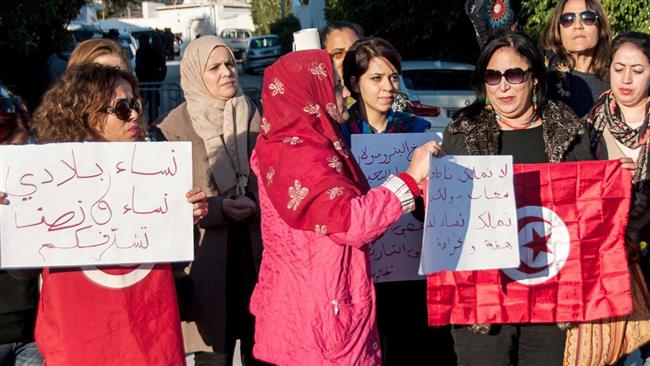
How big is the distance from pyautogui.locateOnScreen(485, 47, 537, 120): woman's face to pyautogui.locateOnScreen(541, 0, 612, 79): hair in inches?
41.5

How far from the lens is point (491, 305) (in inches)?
135

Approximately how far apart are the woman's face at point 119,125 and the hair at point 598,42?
2.46 m

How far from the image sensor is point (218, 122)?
4027 mm

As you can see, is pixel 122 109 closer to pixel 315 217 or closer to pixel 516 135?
pixel 315 217

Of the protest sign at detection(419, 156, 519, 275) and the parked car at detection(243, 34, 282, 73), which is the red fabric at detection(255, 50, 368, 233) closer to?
the protest sign at detection(419, 156, 519, 275)

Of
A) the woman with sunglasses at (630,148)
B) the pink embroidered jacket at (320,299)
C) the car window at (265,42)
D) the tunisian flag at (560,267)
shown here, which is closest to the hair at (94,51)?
the pink embroidered jacket at (320,299)

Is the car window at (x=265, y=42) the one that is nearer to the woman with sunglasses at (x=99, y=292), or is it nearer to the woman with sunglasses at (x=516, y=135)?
the woman with sunglasses at (x=516, y=135)

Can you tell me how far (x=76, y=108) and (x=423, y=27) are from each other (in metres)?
12.4

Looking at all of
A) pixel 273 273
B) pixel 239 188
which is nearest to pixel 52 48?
pixel 239 188

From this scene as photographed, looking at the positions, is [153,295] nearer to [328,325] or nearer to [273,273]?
[273,273]

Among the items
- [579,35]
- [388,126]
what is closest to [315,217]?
[388,126]

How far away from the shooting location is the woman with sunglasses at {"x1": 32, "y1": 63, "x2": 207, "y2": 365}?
2.93m

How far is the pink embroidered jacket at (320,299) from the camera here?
2.86m

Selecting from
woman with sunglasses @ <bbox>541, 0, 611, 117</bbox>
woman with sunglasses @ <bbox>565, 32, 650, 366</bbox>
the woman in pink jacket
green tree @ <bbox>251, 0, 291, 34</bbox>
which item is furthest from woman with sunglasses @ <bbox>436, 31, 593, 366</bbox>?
green tree @ <bbox>251, 0, 291, 34</bbox>
